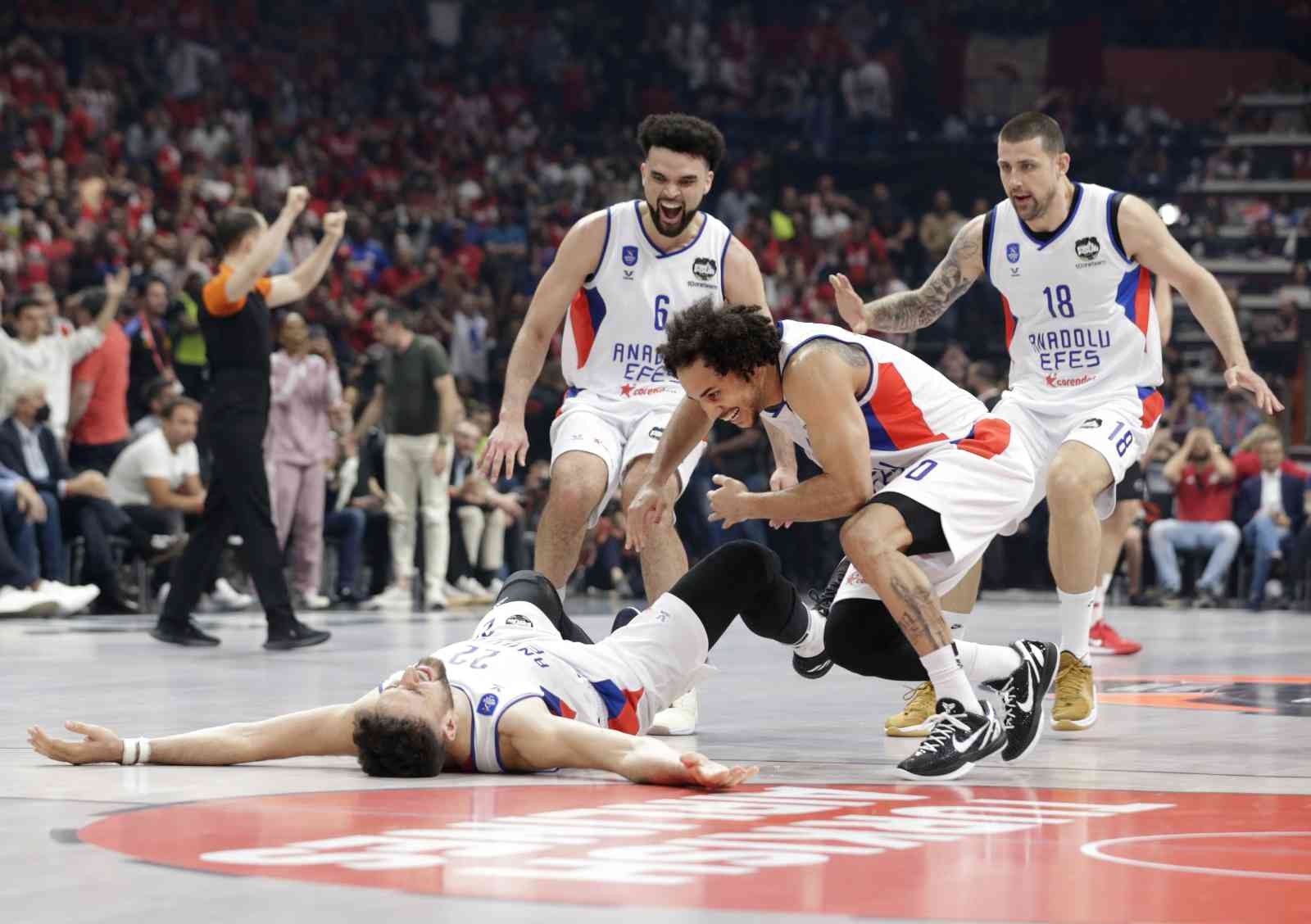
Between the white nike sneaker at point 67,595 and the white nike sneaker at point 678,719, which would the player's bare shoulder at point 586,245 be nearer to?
the white nike sneaker at point 678,719

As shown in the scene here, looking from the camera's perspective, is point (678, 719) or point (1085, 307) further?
point (1085, 307)

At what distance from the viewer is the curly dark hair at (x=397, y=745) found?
516 cm

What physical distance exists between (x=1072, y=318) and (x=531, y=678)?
2936 millimetres

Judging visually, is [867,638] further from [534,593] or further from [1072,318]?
[1072,318]

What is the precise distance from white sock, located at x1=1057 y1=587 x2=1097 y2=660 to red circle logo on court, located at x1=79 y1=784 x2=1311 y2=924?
1859 millimetres

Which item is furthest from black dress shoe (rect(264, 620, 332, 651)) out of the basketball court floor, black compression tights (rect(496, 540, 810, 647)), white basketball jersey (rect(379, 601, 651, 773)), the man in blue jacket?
the man in blue jacket

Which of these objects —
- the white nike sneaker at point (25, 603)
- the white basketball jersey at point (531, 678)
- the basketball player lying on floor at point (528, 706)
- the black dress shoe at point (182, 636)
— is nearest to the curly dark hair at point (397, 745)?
the basketball player lying on floor at point (528, 706)

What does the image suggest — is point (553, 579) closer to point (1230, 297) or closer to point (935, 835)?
point (935, 835)

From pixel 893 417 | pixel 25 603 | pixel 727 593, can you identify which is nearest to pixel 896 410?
pixel 893 417

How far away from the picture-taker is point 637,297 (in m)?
7.21

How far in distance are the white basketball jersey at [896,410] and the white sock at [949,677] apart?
24.0 inches

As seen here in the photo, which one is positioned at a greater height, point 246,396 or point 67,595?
point 246,396

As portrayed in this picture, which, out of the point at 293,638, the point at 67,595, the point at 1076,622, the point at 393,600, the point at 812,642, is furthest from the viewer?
the point at 393,600

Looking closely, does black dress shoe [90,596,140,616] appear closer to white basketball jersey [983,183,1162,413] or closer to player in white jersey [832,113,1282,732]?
player in white jersey [832,113,1282,732]
